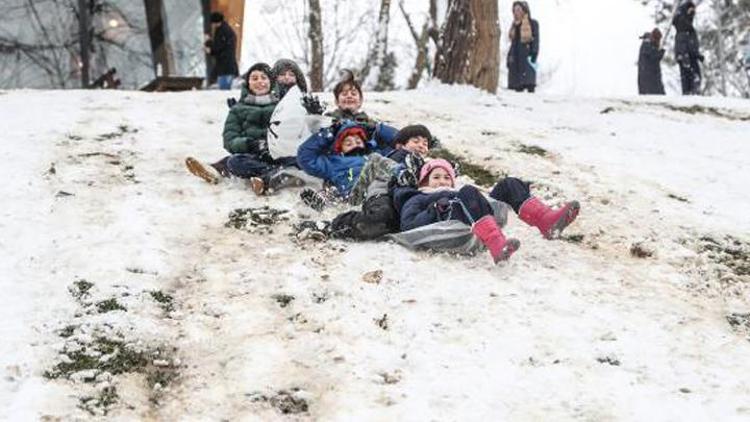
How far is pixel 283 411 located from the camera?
322 cm

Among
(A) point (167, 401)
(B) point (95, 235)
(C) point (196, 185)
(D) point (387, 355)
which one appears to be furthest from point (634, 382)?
(C) point (196, 185)

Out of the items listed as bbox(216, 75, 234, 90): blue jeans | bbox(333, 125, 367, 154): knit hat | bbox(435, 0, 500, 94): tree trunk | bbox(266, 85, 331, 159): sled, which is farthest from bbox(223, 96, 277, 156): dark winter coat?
bbox(216, 75, 234, 90): blue jeans

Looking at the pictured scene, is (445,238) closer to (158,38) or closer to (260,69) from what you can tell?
(260,69)

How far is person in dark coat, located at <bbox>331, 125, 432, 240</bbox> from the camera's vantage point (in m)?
5.25

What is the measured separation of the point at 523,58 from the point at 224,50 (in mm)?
5665

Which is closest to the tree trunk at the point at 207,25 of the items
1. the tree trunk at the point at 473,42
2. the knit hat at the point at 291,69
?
the tree trunk at the point at 473,42

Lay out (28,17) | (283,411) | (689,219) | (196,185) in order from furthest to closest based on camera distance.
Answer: (28,17), (196,185), (689,219), (283,411)

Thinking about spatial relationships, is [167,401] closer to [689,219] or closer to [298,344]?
[298,344]

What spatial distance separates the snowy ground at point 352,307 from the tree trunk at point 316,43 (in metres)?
11.0

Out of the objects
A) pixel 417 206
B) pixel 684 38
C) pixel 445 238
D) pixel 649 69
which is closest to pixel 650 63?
pixel 649 69

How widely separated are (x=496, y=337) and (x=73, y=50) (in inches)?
623

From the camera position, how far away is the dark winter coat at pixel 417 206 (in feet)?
16.7

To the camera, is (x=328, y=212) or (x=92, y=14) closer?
(x=328, y=212)

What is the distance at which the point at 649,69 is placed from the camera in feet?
51.2
